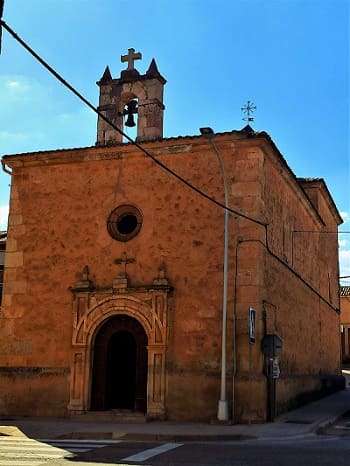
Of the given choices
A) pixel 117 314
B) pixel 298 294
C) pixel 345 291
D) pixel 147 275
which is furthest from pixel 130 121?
pixel 345 291

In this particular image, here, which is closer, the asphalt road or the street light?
the asphalt road

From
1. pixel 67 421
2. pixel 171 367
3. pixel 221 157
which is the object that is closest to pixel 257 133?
pixel 221 157

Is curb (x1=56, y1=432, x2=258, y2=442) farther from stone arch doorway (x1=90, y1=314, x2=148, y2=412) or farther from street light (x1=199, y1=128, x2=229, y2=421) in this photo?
stone arch doorway (x1=90, y1=314, x2=148, y2=412)

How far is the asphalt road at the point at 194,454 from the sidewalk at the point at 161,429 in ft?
2.05

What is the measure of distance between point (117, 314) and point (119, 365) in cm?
136

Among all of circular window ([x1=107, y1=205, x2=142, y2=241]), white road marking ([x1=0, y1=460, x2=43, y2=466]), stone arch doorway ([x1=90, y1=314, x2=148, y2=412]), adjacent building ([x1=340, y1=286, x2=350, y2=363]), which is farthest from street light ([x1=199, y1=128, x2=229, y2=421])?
adjacent building ([x1=340, y1=286, x2=350, y2=363])

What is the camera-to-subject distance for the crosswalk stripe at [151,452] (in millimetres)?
9469

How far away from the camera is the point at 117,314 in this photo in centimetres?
1625

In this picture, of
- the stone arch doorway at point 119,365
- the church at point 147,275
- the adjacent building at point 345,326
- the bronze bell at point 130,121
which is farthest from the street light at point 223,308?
the adjacent building at point 345,326

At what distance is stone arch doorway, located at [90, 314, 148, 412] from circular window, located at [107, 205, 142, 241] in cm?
223

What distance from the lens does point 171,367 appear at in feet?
50.5

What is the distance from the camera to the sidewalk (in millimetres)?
12289

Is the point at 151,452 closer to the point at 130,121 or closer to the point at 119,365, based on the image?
the point at 119,365

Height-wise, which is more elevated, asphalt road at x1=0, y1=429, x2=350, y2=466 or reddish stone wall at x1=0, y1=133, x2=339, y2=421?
reddish stone wall at x1=0, y1=133, x2=339, y2=421
